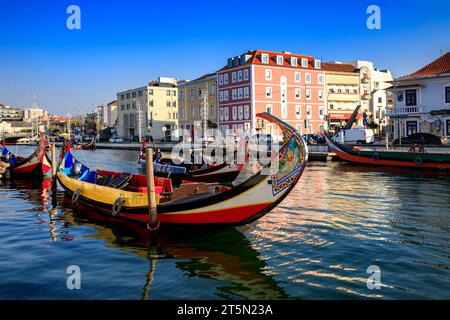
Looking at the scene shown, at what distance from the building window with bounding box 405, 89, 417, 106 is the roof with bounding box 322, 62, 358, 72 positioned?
25680 millimetres

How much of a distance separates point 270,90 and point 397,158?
34039 millimetres

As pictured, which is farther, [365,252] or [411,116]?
[411,116]

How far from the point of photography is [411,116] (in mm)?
44312

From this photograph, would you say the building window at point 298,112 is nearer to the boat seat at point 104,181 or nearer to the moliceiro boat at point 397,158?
the moliceiro boat at point 397,158

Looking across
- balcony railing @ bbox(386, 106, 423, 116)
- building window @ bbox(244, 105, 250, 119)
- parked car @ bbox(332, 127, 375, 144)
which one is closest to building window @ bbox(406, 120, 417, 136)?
balcony railing @ bbox(386, 106, 423, 116)

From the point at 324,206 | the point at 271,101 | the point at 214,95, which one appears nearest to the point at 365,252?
the point at 324,206

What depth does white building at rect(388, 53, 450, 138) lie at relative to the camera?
41.9 meters

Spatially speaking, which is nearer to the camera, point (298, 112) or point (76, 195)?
point (76, 195)

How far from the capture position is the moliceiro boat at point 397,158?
2803cm

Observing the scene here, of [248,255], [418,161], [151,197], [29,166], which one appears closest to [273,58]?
[418,161]

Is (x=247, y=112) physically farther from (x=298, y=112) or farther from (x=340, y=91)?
(x=340, y=91)

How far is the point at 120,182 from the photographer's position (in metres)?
15.3

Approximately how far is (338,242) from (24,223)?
33.4 ft

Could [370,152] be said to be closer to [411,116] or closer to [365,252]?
[411,116]
